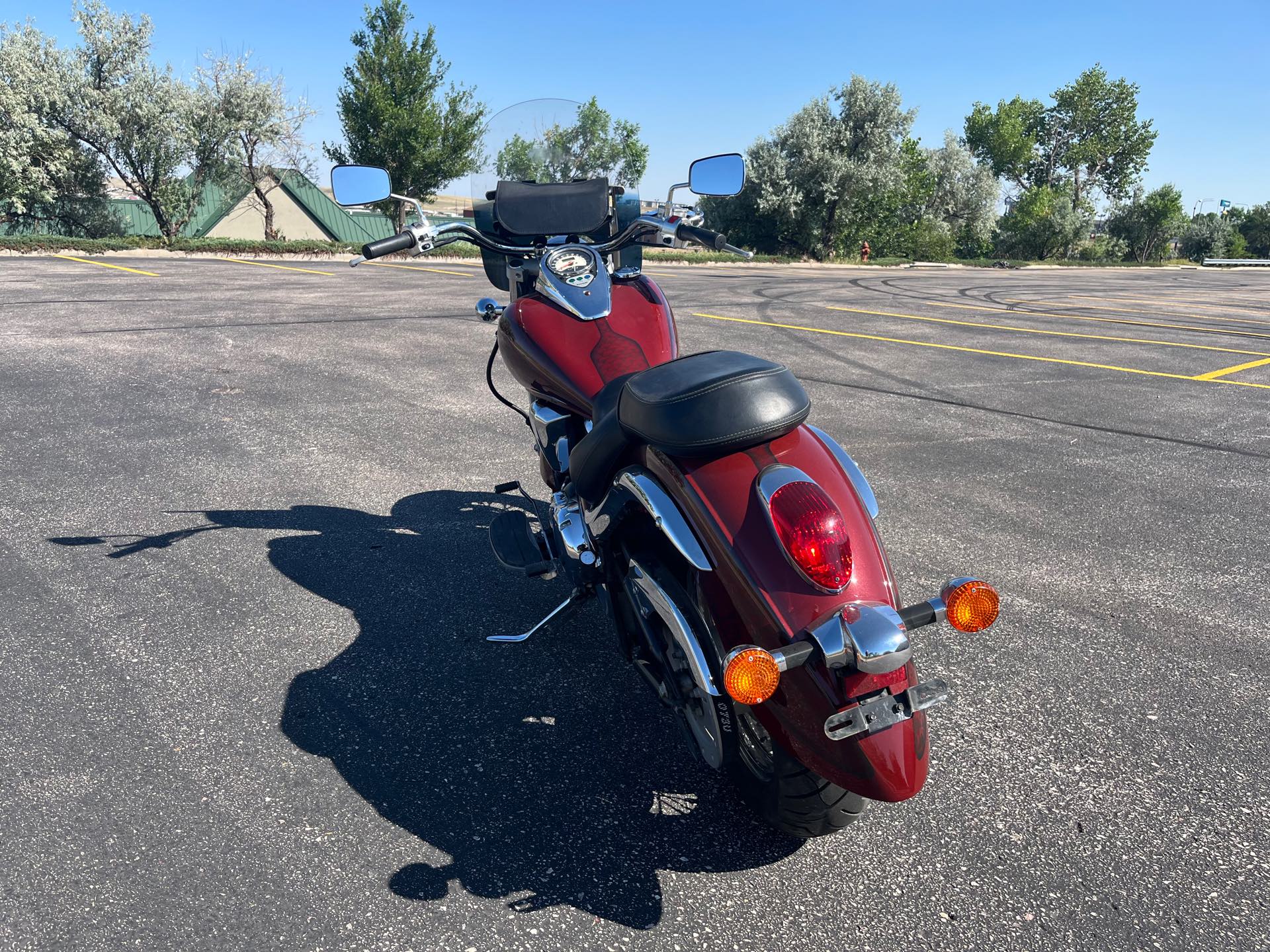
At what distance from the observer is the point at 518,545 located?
3387 millimetres

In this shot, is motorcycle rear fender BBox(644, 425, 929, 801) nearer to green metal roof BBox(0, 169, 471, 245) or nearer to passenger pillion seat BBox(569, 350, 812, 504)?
passenger pillion seat BBox(569, 350, 812, 504)

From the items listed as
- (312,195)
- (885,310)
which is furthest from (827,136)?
(885,310)

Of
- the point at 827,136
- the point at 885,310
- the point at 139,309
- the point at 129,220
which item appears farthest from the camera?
the point at 827,136

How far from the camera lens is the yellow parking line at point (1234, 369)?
29.4 feet

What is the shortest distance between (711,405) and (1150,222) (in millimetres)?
71444

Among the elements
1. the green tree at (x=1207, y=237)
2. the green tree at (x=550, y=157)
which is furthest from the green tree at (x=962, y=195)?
the green tree at (x=550, y=157)

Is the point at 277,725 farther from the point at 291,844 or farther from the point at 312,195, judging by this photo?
the point at 312,195

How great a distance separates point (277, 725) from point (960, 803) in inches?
83.5

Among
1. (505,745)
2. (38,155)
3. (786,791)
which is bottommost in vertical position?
(505,745)

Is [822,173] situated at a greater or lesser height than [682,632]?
greater

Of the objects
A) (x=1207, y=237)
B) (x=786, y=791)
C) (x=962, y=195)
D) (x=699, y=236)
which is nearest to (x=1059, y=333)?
(x=699, y=236)

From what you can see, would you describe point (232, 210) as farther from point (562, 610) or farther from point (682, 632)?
point (682, 632)

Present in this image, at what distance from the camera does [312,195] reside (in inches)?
1625

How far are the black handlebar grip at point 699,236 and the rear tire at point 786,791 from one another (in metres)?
1.99
